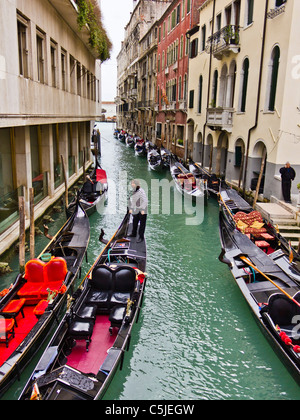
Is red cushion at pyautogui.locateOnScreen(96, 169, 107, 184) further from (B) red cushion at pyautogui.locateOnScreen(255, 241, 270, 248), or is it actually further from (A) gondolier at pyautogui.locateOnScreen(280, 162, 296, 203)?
(B) red cushion at pyautogui.locateOnScreen(255, 241, 270, 248)

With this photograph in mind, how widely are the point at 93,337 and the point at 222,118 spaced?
11663mm

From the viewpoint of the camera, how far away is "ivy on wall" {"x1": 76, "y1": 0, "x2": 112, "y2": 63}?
12.1 meters

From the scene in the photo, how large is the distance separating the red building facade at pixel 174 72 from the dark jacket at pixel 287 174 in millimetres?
12862

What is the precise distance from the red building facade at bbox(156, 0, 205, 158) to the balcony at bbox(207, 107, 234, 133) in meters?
6.57

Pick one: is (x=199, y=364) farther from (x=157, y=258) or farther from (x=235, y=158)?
(x=235, y=158)

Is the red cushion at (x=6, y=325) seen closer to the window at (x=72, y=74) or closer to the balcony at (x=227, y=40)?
the window at (x=72, y=74)

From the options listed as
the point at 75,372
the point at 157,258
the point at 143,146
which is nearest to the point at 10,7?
the point at 157,258

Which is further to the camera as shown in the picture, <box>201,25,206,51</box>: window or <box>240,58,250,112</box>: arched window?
<box>201,25,206,51</box>: window

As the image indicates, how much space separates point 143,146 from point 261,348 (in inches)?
982

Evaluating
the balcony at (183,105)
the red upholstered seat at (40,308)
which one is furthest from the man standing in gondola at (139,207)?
the balcony at (183,105)

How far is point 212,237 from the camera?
10.5m

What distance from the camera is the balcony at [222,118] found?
14750 millimetres

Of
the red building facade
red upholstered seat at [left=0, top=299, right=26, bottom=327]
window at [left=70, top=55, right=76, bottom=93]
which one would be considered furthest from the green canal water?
the red building facade
